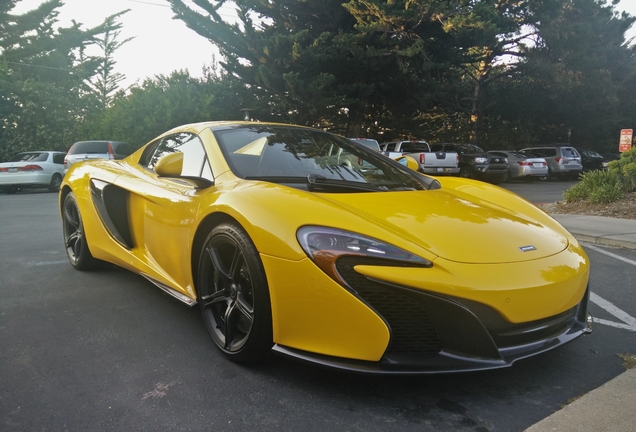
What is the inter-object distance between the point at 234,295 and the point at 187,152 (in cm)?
126

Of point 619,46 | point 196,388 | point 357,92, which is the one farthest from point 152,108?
point 619,46

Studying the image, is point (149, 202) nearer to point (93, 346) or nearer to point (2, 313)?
point (93, 346)

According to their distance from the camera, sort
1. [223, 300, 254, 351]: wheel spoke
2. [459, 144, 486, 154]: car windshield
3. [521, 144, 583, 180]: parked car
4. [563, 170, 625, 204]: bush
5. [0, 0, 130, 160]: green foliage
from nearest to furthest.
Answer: [223, 300, 254, 351]: wheel spoke < [563, 170, 625, 204]: bush < [459, 144, 486, 154]: car windshield < [521, 144, 583, 180]: parked car < [0, 0, 130, 160]: green foliage

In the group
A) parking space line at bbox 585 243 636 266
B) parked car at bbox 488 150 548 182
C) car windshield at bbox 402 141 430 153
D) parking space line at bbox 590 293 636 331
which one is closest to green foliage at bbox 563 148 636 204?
parking space line at bbox 585 243 636 266

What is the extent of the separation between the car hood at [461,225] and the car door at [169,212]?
85 cm

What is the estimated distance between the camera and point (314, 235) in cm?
237

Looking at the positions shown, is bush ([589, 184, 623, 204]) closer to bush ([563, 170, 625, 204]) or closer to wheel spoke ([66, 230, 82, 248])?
bush ([563, 170, 625, 204])

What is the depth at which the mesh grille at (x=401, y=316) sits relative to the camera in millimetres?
2195

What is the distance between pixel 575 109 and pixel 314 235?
108 feet

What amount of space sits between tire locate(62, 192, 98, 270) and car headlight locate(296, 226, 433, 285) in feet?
9.40

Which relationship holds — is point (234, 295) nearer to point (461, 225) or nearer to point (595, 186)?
point (461, 225)

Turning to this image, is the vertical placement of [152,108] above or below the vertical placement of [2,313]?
above

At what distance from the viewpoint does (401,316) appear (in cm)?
220

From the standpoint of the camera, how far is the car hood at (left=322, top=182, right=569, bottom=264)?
95.2 inches
